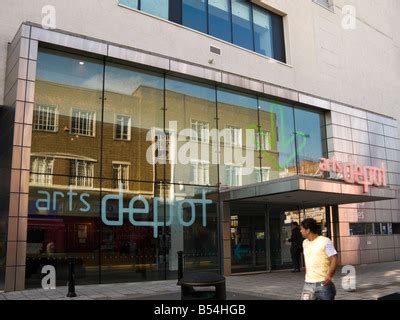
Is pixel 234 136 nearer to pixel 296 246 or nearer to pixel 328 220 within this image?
pixel 296 246

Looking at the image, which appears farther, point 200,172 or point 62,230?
point 200,172

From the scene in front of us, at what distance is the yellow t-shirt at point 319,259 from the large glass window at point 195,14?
45.3 ft

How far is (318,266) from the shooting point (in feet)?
19.7

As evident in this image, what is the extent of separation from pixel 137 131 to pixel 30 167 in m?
4.13

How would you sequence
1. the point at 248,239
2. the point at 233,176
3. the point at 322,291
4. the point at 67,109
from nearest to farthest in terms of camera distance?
the point at 322,291, the point at 67,109, the point at 248,239, the point at 233,176

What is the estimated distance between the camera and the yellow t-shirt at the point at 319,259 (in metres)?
5.96

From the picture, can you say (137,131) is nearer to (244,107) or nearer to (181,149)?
(181,149)

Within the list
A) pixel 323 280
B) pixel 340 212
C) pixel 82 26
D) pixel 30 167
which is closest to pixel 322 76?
pixel 340 212

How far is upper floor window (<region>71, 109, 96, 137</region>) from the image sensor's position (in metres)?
14.7

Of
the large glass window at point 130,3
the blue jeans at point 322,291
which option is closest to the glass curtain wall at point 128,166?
the large glass window at point 130,3

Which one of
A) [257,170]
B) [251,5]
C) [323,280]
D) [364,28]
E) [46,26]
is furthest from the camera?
[364,28]

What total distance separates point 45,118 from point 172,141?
4.80m

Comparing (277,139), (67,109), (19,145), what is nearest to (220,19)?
(277,139)

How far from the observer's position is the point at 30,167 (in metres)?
13.3
